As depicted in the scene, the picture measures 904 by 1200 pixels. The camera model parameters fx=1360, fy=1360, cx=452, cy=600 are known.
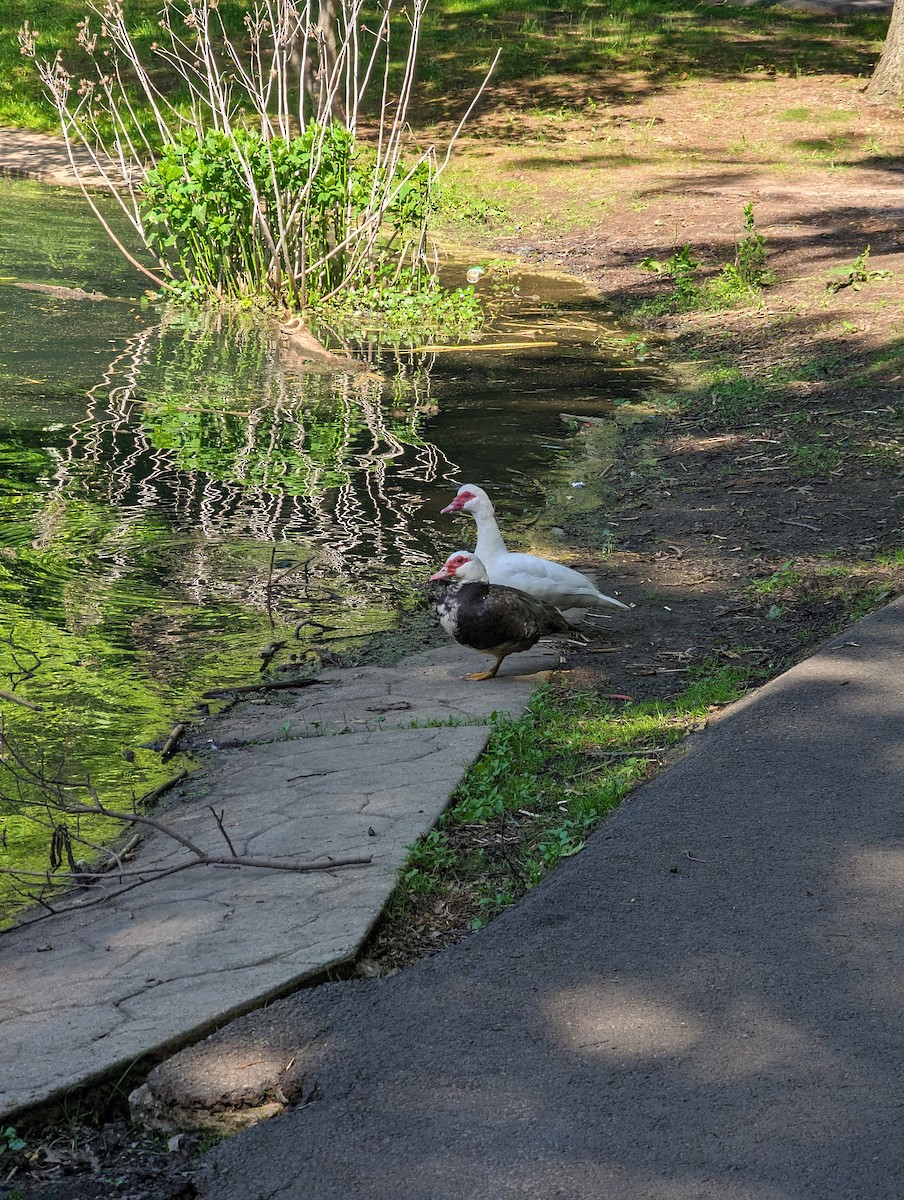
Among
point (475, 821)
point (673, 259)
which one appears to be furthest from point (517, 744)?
point (673, 259)

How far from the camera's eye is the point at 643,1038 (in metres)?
3.16

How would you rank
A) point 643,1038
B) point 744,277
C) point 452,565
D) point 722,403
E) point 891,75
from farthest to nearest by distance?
1. point 891,75
2. point 744,277
3. point 722,403
4. point 452,565
5. point 643,1038

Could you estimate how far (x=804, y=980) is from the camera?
3357mm

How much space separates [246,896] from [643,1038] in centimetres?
134

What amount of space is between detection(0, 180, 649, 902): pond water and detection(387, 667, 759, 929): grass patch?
135cm

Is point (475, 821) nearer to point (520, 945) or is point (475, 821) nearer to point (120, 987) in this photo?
point (520, 945)

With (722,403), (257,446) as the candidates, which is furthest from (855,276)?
(257,446)

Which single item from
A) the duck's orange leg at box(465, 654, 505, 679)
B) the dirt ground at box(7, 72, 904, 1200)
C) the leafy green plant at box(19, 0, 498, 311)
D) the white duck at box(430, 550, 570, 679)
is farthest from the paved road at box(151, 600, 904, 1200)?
the leafy green plant at box(19, 0, 498, 311)

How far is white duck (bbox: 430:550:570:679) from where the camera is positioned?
222 inches

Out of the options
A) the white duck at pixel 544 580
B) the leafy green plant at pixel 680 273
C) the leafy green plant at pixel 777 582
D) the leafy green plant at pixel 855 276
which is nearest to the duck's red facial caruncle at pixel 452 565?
the white duck at pixel 544 580

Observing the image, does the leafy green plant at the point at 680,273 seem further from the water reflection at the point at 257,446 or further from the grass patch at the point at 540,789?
the grass patch at the point at 540,789

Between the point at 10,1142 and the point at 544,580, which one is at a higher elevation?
the point at 544,580

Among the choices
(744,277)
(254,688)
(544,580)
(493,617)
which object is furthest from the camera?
(744,277)

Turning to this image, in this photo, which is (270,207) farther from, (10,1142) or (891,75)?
(891,75)
